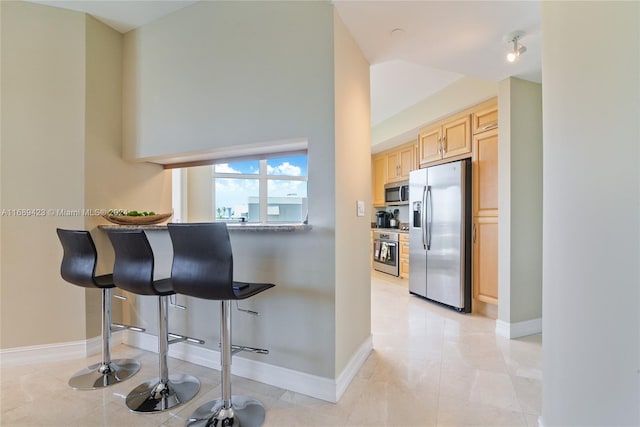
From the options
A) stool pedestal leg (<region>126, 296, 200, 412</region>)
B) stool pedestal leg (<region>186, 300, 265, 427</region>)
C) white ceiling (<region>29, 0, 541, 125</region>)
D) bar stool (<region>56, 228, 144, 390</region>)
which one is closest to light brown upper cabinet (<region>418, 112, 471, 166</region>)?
white ceiling (<region>29, 0, 541, 125</region>)

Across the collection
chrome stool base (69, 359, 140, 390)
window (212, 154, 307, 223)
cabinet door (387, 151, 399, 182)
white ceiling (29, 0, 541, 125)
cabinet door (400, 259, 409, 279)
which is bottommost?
chrome stool base (69, 359, 140, 390)

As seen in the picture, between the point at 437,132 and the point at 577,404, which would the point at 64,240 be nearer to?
the point at 577,404

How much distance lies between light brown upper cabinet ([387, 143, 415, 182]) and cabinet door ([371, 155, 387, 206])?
166mm

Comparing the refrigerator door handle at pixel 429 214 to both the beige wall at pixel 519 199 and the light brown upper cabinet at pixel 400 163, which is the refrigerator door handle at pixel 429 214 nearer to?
the beige wall at pixel 519 199

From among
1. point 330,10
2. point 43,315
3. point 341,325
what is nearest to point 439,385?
point 341,325

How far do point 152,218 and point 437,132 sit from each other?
3372mm

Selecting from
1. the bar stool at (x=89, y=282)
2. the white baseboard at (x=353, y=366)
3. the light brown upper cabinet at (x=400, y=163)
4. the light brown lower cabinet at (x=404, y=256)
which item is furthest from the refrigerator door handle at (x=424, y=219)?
the bar stool at (x=89, y=282)

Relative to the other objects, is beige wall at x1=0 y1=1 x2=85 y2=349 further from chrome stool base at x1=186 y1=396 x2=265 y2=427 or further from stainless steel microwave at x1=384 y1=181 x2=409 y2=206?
stainless steel microwave at x1=384 y1=181 x2=409 y2=206

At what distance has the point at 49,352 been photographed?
2.32 m

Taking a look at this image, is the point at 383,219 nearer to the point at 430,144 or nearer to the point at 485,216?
the point at 430,144

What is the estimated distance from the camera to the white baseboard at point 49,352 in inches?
87.9

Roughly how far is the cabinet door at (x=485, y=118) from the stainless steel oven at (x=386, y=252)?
2.34 meters

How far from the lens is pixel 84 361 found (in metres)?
2.31

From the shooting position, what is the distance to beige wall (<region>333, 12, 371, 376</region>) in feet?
6.06
